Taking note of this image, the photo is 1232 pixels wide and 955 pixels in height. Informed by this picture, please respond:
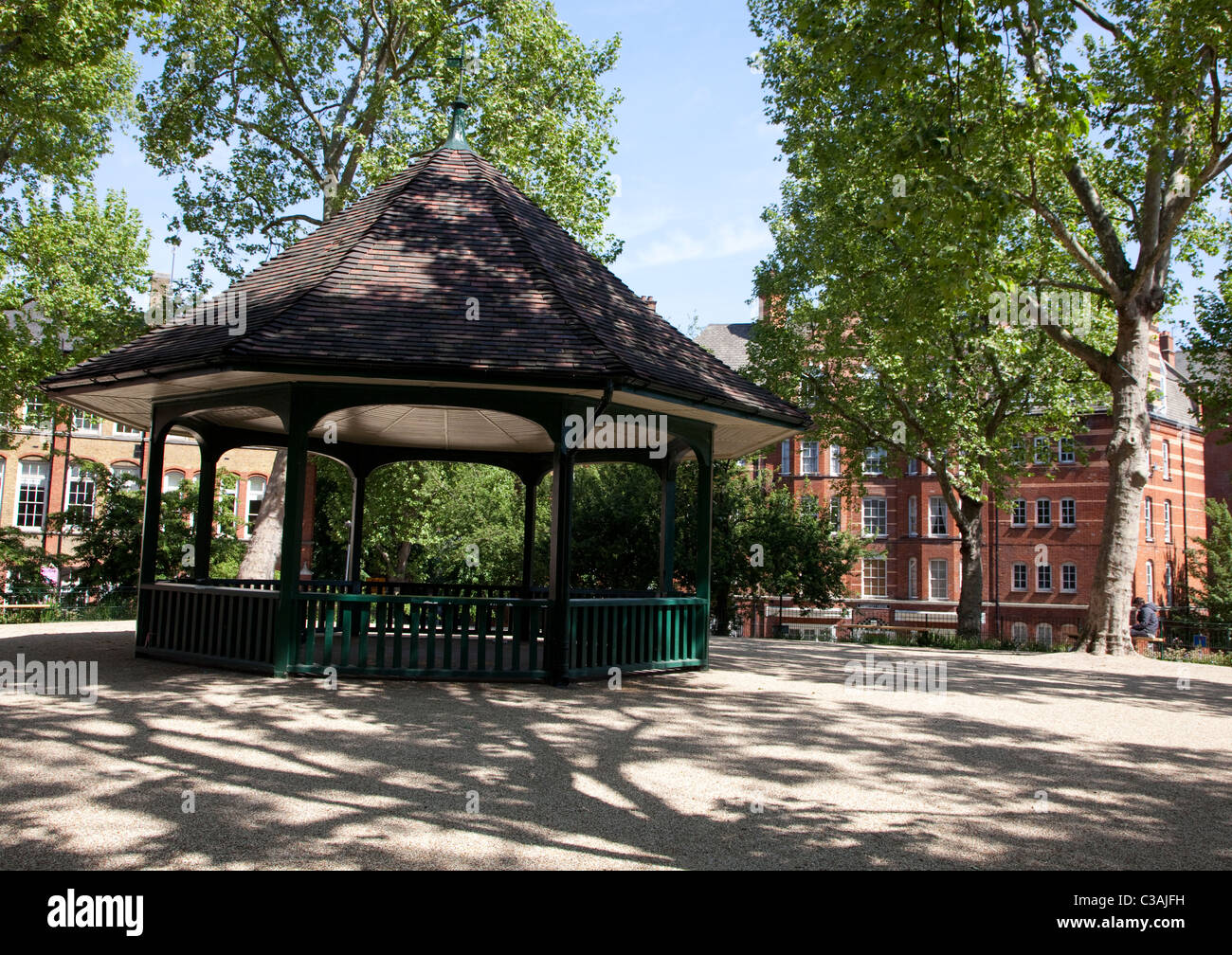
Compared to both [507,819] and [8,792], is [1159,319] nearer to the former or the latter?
[507,819]

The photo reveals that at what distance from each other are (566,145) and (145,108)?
1201 centimetres

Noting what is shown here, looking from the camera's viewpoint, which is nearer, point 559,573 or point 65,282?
point 559,573

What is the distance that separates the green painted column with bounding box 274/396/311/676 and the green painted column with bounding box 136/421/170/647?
2763 mm

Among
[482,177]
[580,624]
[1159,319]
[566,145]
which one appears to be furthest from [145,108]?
[1159,319]

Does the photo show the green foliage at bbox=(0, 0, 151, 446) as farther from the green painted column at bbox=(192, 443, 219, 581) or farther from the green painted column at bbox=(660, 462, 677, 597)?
the green painted column at bbox=(660, 462, 677, 597)

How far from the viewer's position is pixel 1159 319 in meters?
26.0

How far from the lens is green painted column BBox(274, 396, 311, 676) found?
10.4 metres

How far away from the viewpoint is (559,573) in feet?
35.1

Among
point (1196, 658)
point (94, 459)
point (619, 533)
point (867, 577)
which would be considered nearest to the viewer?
point (1196, 658)

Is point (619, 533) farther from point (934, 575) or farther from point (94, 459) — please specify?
point (934, 575)

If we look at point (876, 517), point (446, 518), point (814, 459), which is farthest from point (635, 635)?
point (876, 517)

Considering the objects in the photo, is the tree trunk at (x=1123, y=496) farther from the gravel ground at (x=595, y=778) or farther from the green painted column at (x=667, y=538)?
the green painted column at (x=667, y=538)

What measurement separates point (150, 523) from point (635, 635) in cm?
671

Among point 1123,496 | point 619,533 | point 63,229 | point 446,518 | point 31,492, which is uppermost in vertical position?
point 63,229
